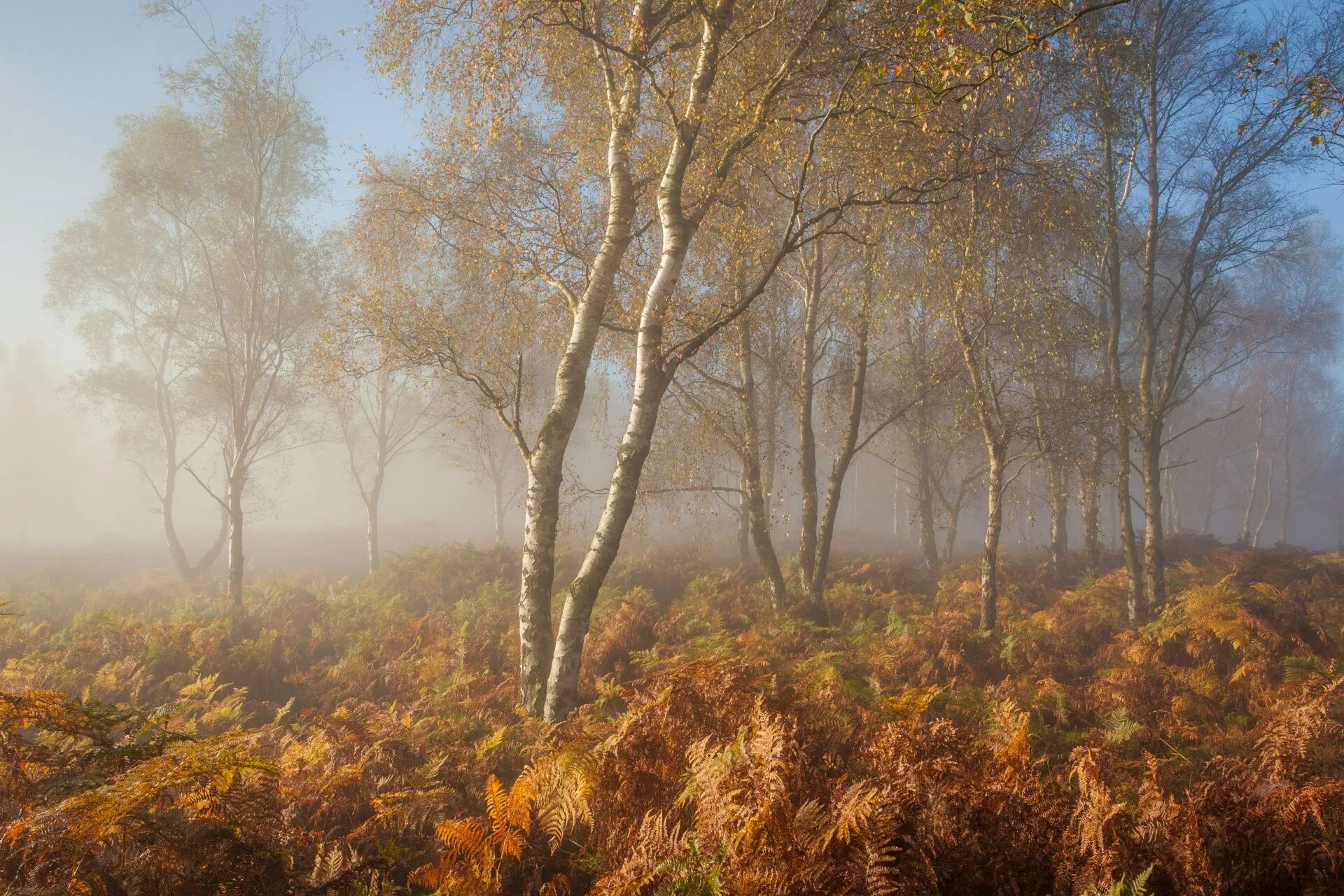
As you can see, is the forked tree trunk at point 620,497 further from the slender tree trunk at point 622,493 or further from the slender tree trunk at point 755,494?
the slender tree trunk at point 755,494

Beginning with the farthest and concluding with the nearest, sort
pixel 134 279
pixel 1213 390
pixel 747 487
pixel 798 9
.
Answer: pixel 1213 390 → pixel 134 279 → pixel 747 487 → pixel 798 9

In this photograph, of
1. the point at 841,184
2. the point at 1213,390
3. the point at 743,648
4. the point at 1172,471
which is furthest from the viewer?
the point at 1213,390

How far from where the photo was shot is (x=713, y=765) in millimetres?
2955

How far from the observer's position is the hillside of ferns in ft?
7.86

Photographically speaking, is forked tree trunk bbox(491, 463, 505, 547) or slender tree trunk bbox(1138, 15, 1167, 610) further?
forked tree trunk bbox(491, 463, 505, 547)

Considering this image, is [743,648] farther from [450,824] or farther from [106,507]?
[106,507]

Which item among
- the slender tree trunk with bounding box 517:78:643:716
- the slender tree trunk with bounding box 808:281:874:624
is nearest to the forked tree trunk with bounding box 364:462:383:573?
the slender tree trunk with bounding box 808:281:874:624

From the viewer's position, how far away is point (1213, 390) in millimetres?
37688

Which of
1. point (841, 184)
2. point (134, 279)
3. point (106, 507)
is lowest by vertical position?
point (106, 507)

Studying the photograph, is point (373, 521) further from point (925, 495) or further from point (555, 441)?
point (925, 495)

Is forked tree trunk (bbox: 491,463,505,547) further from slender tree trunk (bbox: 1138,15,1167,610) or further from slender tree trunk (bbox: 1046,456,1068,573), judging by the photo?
slender tree trunk (bbox: 1138,15,1167,610)

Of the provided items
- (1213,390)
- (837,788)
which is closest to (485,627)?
(837,788)

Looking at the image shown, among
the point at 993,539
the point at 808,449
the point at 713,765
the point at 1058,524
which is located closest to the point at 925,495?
the point at 1058,524

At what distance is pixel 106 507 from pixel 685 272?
8349 cm
